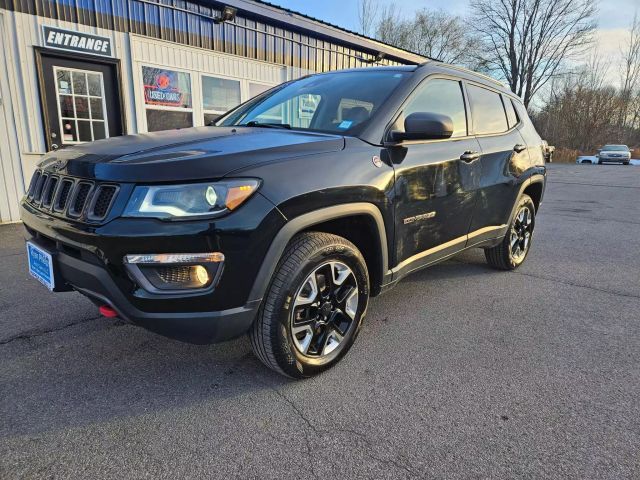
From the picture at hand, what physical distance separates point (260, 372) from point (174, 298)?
858 millimetres

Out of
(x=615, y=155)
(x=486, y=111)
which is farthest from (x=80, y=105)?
(x=615, y=155)

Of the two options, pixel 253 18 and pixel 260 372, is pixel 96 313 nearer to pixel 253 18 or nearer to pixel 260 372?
pixel 260 372

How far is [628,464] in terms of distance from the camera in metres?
1.86

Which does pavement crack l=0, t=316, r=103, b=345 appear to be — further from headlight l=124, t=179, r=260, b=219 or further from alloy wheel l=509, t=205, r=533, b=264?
alloy wheel l=509, t=205, r=533, b=264

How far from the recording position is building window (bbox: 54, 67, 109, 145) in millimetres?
6715

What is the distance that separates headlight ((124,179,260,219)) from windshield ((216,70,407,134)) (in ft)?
3.48

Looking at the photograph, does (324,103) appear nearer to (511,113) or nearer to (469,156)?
(469,156)

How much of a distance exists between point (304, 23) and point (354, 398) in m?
9.45

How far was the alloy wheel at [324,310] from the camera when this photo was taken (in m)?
2.37

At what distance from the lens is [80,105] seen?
694 centimetres

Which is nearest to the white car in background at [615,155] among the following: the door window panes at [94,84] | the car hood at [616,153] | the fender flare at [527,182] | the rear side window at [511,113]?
the car hood at [616,153]

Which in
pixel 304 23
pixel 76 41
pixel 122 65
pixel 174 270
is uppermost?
pixel 304 23

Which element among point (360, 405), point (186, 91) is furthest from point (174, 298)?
point (186, 91)

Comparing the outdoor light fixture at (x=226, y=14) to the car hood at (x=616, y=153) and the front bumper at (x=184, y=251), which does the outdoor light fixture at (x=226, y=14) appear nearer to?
the front bumper at (x=184, y=251)
